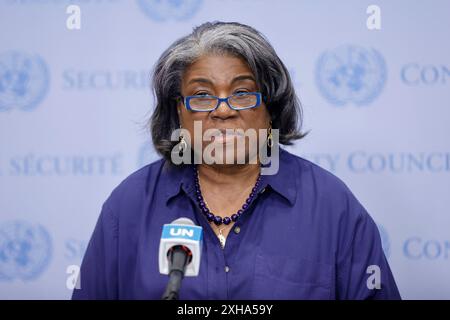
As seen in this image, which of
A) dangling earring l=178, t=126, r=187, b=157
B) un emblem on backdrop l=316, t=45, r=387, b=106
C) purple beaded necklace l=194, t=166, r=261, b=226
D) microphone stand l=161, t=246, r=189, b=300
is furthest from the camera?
un emblem on backdrop l=316, t=45, r=387, b=106

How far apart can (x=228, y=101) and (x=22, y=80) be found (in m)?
0.95

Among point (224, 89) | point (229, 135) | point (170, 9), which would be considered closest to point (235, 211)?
point (229, 135)

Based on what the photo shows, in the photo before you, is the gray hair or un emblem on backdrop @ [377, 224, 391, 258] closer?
the gray hair

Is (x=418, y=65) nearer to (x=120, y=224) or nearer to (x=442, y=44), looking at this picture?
(x=442, y=44)

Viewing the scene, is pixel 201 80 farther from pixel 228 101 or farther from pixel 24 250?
pixel 24 250

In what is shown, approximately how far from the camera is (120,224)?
57.1 inches

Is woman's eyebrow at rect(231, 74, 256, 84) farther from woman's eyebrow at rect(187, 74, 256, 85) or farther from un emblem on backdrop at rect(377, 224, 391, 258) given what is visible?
un emblem on backdrop at rect(377, 224, 391, 258)

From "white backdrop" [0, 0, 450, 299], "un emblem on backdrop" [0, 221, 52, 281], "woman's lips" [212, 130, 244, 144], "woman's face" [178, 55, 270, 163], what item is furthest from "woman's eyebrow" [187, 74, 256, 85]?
"un emblem on backdrop" [0, 221, 52, 281]

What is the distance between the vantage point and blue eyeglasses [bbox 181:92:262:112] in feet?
4.67

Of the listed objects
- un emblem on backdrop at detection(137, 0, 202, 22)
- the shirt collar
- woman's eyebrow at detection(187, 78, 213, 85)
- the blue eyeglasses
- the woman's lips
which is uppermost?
un emblem on backdrop at detection(137, 0, 202, 22)

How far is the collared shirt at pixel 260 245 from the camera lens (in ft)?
4.40
